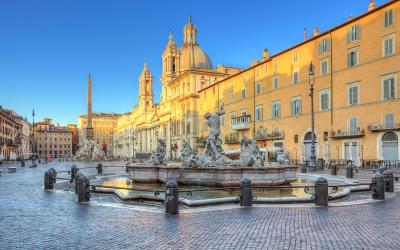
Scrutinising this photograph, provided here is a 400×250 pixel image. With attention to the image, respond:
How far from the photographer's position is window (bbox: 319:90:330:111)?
40.2 m

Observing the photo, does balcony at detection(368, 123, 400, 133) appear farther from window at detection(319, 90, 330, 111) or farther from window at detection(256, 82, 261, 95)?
window at detection(256, 82, 261, 95)

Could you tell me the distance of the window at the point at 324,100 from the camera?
40219mm

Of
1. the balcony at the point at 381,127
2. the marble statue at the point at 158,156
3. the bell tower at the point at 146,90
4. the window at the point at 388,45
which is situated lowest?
the marble statue at the point at 158,156

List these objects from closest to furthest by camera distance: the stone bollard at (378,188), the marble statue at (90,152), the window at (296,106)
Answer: the stone bollard at (378,188), the window at (296,106), the marble statue at (90,152)

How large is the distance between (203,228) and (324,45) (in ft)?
119

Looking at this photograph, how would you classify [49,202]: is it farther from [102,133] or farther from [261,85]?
[102,133]

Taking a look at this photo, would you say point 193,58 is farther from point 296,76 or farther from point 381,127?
point 381,127

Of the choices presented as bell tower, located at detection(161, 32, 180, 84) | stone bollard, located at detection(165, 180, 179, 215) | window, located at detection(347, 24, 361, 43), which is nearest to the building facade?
bell tower, located at detection(161, 32, 180, 84)

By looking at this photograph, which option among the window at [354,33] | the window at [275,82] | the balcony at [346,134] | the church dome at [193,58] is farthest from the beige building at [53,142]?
the window at [354,33]

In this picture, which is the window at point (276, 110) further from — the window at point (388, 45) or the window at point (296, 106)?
the window at point (388, 45)

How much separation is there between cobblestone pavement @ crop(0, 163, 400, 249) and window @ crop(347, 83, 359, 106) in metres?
26.6

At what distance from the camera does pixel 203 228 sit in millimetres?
8719

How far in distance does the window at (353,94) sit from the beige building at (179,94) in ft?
138

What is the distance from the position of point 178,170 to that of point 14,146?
80.1 meters
